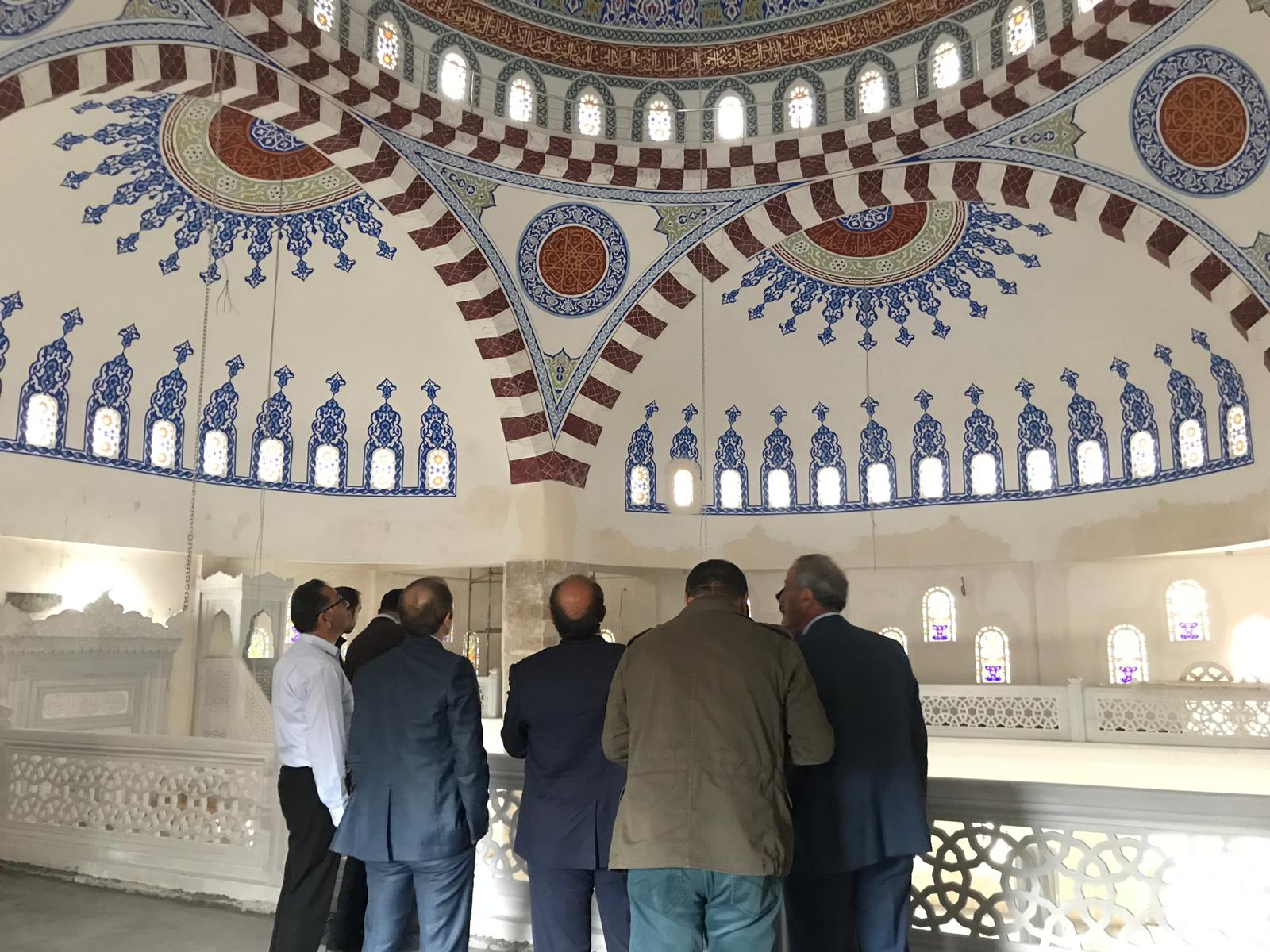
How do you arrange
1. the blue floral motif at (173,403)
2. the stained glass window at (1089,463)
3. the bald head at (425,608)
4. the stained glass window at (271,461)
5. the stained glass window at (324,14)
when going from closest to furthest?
1. the bald head at (425,608)
2. the stained glass window at (324,14)
3. the blue floral motif at (173,403)
4. the stained glass window at (271,461)
5. the stained glass window at (1089,463)

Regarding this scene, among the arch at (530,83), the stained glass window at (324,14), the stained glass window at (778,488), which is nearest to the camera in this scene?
the stained glass window at (324,14)

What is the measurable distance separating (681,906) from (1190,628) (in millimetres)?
10601

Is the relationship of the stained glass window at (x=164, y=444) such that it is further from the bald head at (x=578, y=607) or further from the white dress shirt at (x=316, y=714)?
the bald head at (x=578, y=607)

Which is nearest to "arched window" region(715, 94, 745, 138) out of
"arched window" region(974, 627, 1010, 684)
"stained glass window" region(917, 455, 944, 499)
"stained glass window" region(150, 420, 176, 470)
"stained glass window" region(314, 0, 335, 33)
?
"stained glass window" region(314, 0, 335, 33)


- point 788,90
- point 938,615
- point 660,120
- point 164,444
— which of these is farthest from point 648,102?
point 938,615

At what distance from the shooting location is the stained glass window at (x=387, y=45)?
861cm

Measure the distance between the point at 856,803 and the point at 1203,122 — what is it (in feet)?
23.1

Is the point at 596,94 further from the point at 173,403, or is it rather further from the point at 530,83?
the point at 173,403

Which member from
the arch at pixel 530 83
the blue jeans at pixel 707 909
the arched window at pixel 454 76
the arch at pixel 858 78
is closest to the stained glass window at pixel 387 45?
the arched window at pixel 454 76

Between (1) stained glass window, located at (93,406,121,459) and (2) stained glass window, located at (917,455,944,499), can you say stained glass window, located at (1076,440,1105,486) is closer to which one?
(2) stained glass window, located at (917,455,944,499)

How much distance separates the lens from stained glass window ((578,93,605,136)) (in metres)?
9.65

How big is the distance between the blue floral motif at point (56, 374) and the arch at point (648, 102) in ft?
17.7

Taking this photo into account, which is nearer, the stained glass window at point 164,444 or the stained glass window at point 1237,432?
the stained glass window at point 1237,432

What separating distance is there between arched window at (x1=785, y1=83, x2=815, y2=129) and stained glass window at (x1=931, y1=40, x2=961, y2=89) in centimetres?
112
